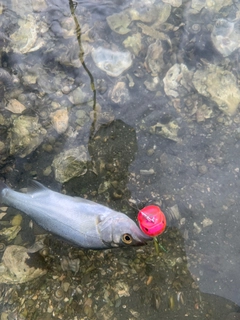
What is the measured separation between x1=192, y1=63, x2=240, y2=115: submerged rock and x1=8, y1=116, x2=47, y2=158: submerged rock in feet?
8.01

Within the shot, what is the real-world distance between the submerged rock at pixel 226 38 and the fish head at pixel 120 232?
3067mm

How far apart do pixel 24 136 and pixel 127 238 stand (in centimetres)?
212

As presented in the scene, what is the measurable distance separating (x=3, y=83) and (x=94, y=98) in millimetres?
1339

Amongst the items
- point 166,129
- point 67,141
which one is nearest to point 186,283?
point 166,129

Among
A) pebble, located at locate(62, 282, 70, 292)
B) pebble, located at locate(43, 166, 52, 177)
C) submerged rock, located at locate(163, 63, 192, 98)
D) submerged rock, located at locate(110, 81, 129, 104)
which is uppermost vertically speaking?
submerged rock, located at locate(163, 63, 192, 98)

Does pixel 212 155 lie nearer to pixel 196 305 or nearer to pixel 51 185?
pixel 196 305

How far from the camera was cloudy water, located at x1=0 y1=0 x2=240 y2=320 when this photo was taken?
4.13 m

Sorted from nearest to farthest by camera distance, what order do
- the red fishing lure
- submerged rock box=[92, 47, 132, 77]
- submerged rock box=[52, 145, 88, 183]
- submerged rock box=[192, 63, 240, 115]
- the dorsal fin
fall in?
1. the red fishing lure
2. the dorsal fin
3. submerged rock box=[52, 145, 88, 183]
4. submerged rock box=[192, 63, 240, 115]
5. submerged rock box=[92, 47, 132, 77]

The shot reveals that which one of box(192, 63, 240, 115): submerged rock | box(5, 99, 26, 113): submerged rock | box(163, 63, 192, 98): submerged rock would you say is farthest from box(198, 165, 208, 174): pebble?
box(5, 99, 26, 113): submerged rock

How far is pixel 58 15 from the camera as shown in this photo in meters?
4.85

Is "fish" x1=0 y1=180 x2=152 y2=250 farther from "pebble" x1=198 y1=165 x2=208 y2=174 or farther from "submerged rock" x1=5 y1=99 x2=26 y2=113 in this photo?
"pebble" x1=198 y1=165 x2=208 y2=174

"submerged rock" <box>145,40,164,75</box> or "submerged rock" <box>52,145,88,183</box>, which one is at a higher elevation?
"submerged rock" <box>145,40,164,75</box>

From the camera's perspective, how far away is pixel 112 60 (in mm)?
4734

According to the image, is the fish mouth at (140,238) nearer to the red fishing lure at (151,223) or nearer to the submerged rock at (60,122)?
the red fishing lure at (151,223)
